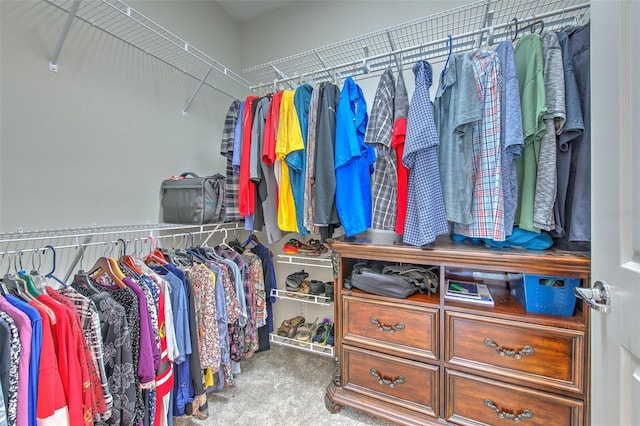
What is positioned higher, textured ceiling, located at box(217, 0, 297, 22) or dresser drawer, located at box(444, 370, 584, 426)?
textured ceiling, located at box(217, 0, 297, 22)

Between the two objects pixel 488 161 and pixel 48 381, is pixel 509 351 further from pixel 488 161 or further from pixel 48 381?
pixel 48 381

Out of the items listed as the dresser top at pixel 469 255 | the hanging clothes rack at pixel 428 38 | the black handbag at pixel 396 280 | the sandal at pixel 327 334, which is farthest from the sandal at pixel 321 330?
Result: the hanging clothes rack at pixel 428 38

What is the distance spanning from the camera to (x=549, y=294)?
1054 millimetres

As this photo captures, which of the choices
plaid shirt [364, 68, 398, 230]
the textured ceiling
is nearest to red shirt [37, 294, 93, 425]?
plaid shirt [364, 68, 398, 230]

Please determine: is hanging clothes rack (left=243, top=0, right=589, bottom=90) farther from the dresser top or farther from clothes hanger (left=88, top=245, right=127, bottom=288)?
clothes hanger (left=88, top=245, right=127, bottom=288)

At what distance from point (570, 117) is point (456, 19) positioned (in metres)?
1.03

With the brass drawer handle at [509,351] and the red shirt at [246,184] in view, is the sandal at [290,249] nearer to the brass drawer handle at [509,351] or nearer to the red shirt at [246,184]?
the red shirt at [246,184]

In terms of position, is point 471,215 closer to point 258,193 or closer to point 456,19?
point 258,193

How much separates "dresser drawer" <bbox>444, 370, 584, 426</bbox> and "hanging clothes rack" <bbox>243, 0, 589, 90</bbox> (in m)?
1.57

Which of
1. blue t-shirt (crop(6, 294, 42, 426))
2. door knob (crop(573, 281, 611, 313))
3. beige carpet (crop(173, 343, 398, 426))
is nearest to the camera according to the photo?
door knob (crop(573, 281, 611, 313))

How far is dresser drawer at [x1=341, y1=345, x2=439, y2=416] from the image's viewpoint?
120 centimetres

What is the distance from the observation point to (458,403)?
3.77 feet

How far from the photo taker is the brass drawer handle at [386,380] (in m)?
1.26

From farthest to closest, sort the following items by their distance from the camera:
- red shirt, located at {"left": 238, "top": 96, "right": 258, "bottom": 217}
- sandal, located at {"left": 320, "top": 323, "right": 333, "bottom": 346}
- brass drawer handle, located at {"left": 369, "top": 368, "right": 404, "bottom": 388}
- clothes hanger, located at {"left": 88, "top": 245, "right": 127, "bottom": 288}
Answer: sandal, located at {"left": 320, "top": 323, "right": 333, "bottom": 346} < red shirt, located at {"left": 238, "top": 96, "right": 258, "bottom": 217} < brass drawer handle, located at {"left": 369, "top": 368, "right": 404, "bottom": 388} < clothes hanger, located at {"left": 88, "top": 245, "right": 127, "bottom": 288}
